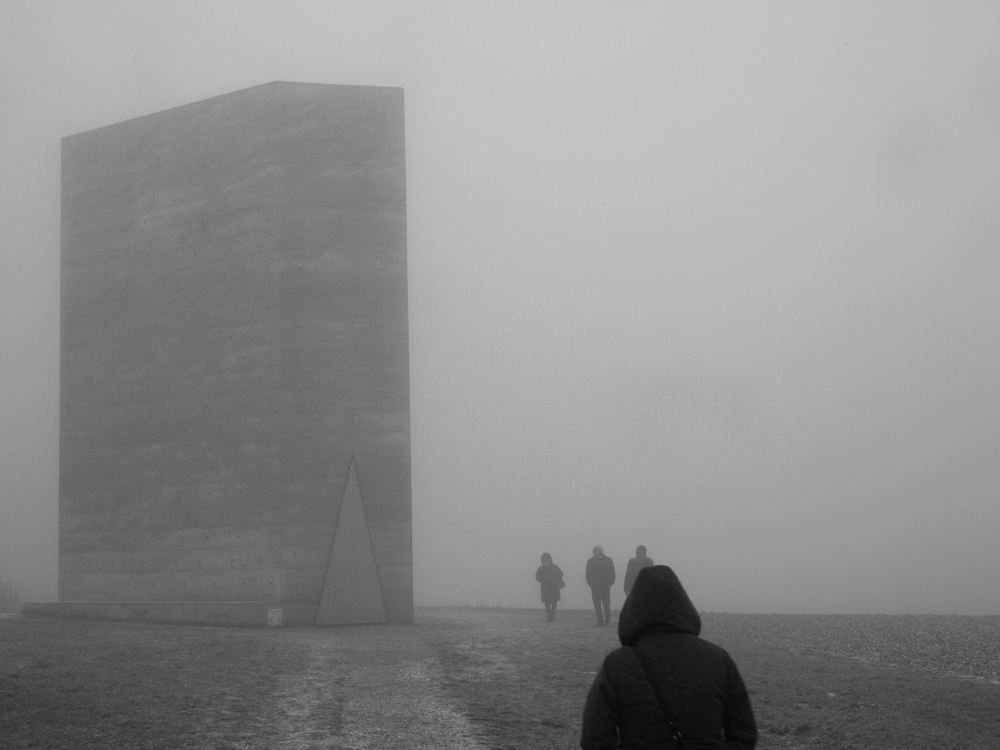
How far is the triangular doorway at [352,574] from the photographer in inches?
870

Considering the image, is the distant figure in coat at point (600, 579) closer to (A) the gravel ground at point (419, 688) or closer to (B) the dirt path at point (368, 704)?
(A) the gravel ground at point (419, 688)

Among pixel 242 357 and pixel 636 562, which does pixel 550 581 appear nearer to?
pixel 636 562

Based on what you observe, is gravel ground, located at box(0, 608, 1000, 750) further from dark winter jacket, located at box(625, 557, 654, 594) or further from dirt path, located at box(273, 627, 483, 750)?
dark winter jacket, located at box(625, 557, 654, 594)

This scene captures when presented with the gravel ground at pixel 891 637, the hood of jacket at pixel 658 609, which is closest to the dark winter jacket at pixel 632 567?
the gravel ground at pixel 891 637

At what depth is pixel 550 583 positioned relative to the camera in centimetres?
2425

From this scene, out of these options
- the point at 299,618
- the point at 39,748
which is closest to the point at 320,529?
the point at 299,618

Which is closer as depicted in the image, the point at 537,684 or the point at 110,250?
the point at 537,684

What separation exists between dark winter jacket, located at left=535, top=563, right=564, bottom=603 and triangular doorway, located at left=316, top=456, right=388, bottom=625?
3655 mm

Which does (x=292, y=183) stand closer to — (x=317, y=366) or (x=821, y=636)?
(x=317, y=366)

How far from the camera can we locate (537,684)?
44.0ft

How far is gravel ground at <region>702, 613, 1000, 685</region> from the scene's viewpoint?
47.6 ft

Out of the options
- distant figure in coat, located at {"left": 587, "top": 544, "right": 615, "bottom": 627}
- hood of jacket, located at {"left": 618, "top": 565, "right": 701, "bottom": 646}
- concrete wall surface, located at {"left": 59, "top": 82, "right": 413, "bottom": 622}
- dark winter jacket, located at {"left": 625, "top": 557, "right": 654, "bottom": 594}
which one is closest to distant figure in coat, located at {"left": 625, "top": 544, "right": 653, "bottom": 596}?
dark winter jacket, located at {"left": 625, "top": 557, "right": 654, "bottom": 594}

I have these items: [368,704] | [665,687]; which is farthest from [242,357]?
[665,687]

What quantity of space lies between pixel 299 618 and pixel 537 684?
9682 millimetres
